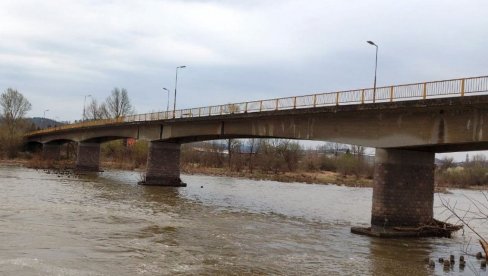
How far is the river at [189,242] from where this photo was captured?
643 inches

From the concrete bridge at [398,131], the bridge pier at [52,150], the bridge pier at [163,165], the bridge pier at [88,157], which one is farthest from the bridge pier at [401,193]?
the bridge pier at [52,150]

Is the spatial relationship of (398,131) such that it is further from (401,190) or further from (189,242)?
(189,242)

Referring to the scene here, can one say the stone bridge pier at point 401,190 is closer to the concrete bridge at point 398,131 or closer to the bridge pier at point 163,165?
the concrete bridge at point 398,131

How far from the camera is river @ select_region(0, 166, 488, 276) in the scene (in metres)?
16.3

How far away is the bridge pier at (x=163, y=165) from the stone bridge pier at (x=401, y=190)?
2984 cm

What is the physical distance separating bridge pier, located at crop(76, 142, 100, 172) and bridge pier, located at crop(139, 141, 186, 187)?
22444mm

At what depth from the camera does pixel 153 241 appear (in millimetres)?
20562

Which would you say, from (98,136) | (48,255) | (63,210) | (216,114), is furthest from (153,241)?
(98,136)

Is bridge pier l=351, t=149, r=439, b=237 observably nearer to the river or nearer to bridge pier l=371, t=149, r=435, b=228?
bridge pier l=371, t=149, r=435, b=228

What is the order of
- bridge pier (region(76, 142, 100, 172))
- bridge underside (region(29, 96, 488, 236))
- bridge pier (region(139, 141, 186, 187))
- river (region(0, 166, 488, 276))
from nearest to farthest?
river (region(0, 166, 488, 276)) → bridge underside (region(29, 96, 488, 236)) → bridge pier (region(139, 141, 186, 187)) → bridge pier (region(76, 142, 100, 172))

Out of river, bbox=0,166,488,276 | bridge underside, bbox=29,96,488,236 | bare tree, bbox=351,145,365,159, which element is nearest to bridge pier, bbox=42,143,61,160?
bare tree, bbox=351,145,365,159

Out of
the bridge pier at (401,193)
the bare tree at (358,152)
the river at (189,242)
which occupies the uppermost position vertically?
the bare tree at (358,152)

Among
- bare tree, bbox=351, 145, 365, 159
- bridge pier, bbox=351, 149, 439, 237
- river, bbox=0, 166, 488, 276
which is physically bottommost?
river, bbox=0, 166, 488, 276

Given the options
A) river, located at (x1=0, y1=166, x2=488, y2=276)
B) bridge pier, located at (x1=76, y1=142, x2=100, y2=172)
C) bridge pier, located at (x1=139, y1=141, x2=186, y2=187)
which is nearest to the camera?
river, located at (x1=0, y1=166, x2=488, y2=276)
